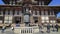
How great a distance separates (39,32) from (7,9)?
10.5 m

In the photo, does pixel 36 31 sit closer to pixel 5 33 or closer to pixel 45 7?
pixel 5 33

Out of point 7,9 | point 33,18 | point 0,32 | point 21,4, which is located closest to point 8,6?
point 7,9

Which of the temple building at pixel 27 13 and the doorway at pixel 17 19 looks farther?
the doorway at pixel 17 19

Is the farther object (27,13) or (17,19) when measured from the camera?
(17,19)

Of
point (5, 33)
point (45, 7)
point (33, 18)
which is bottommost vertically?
point (5, 33)

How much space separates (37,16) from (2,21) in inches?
266

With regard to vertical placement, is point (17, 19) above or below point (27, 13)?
below

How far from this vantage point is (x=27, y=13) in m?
30.6

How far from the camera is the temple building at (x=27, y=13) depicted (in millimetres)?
30562

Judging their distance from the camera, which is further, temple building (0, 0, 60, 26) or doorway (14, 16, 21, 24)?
doorway (14, 16, 21, 24)

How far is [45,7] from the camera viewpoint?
30.8 metres

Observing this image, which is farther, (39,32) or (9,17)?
(9,17)

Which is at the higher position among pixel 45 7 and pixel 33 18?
pixel 45 7

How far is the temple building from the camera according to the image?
30562 millimetres
